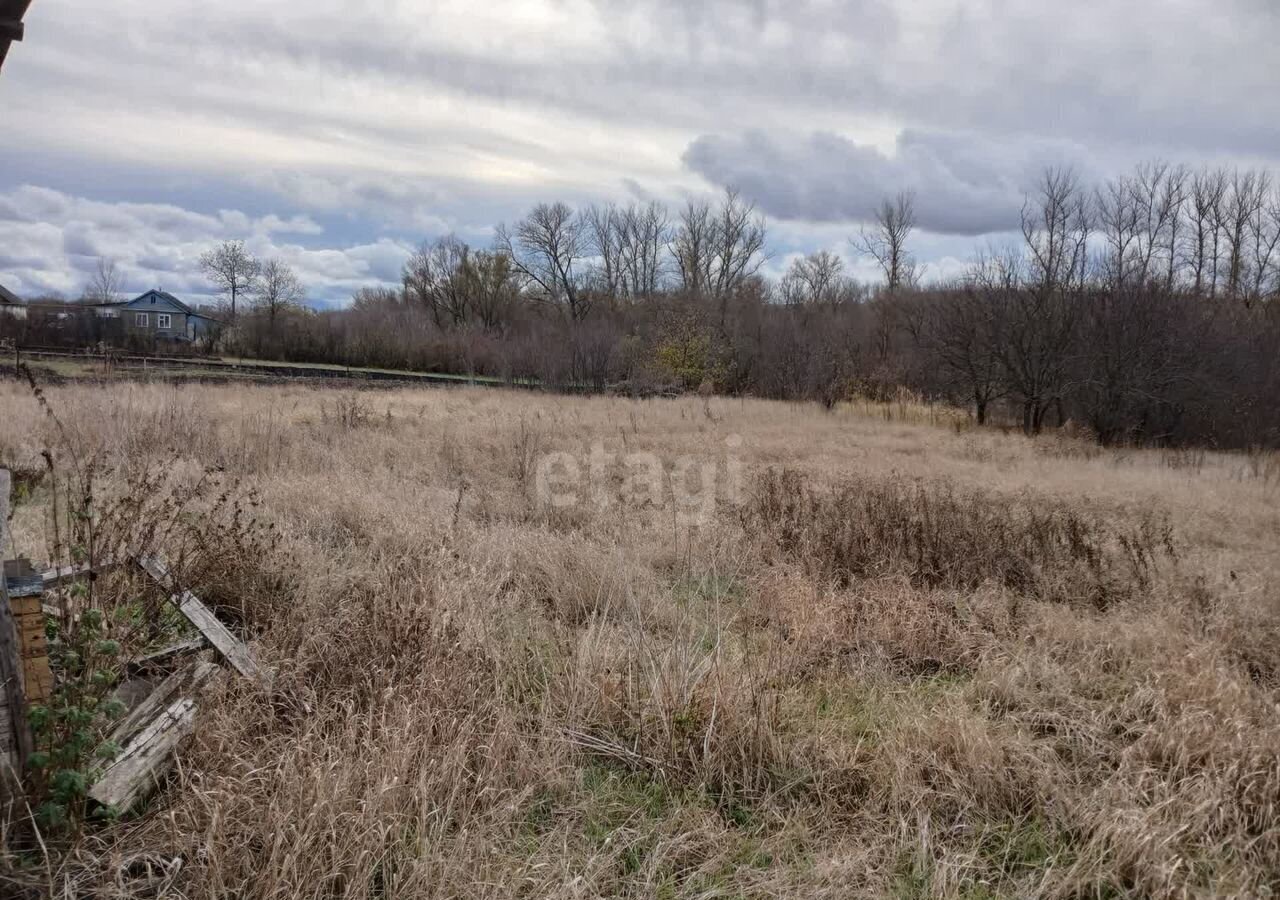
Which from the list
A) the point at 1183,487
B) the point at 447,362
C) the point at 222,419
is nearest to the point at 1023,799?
the point at 1183,487

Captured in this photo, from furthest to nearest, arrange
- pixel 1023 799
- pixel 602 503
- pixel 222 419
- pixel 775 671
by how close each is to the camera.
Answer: pixel 222 419 < pixel 602 503 < pixel 775 671 < pixel 1023 799

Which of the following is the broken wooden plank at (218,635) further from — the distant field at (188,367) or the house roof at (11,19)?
the distant field at (188,367)

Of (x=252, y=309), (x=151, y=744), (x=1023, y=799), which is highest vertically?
(x=252, y=309)

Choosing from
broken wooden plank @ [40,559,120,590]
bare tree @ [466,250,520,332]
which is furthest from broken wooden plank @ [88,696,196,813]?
bare tree @ [466,250,520,332]

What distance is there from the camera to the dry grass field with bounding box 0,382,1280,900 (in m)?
2.53

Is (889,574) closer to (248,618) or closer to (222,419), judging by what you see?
(248,618)

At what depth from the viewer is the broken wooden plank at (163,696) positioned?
8.96 ft

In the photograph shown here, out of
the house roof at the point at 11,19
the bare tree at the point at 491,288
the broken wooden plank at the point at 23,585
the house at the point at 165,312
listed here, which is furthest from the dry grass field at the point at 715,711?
the house at the point at 165,312

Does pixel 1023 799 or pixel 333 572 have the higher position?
pixel 333 572

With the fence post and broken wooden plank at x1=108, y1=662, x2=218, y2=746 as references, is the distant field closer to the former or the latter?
broken wooden plank at x1=108, y1=662, x2=218, y2=746

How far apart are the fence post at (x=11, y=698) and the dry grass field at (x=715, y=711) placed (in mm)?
286

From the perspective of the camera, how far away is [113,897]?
2.21 m

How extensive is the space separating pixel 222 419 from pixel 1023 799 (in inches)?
448

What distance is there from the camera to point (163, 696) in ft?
9.70
